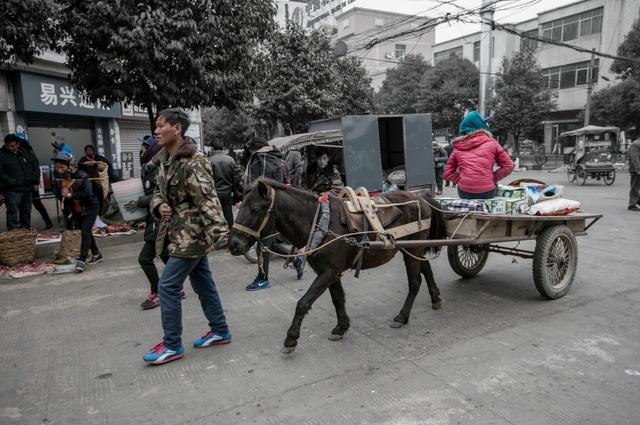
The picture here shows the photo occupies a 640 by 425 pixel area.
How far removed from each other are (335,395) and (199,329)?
5.75 feet

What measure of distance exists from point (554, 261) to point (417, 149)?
6.49 metres

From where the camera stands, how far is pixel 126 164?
16.9 meters

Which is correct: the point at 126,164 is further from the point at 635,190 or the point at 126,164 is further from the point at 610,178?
the point at 610,178

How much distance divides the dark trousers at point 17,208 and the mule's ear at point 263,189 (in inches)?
251

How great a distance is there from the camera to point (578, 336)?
3.79 m

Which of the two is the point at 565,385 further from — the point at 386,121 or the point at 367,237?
the point at 386,121

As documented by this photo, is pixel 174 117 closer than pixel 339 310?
Yes

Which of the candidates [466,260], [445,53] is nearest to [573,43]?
[445,53]

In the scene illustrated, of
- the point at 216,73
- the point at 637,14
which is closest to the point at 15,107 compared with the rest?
the point at 216,73

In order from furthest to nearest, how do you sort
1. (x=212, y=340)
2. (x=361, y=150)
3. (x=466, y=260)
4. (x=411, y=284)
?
1. (x=361, y=150)
2. (x=466, y=260)
3. (x=411, y=284)
4. (x=212, y=340)

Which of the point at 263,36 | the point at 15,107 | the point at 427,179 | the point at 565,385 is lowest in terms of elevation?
the point at 565,385

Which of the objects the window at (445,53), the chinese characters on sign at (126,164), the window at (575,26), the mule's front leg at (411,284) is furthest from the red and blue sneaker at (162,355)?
the window at (445,53)

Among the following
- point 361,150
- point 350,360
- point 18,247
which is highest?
point 361,150

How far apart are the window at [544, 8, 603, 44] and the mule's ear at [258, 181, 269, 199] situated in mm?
37339
